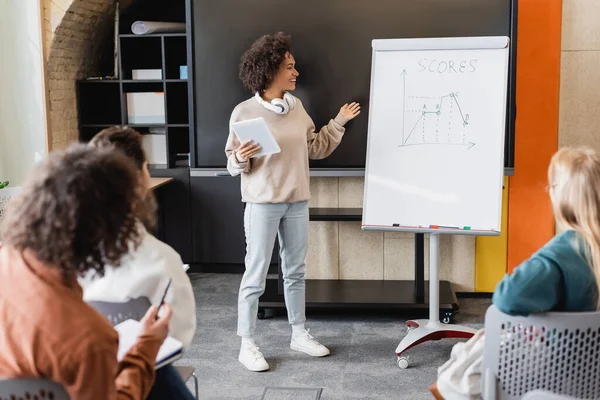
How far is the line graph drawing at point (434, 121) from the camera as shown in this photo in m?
3.56

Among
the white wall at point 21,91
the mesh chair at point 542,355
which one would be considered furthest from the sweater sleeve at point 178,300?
the white wall at point 21,91

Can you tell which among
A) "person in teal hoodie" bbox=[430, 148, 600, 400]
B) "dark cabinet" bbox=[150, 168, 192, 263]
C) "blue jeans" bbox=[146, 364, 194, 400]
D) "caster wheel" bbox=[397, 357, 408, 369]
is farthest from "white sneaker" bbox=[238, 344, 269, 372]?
"dark cabinet" bbox=[150, 168, 192, 263]

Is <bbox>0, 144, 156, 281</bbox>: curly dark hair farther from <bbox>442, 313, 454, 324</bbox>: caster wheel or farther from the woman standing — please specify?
<bbox>442, 313, 454, 324</bbox>: caster wheel

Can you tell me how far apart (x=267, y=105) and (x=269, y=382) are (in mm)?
1259

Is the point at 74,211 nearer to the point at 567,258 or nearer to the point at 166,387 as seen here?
the point at 166,387

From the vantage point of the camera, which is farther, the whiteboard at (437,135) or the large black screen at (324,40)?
the large black screen at (324,40)

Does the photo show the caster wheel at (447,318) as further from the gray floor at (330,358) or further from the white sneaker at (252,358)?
the white sneaker at (252,358)

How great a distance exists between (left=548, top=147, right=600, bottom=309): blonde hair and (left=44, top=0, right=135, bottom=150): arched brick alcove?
396 centimetres

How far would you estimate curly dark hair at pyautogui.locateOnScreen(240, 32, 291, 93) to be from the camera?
3.41m

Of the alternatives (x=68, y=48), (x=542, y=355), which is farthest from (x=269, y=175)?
(x=68, y=48)

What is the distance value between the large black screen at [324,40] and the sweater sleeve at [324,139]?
34cm

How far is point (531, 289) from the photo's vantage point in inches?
70.9

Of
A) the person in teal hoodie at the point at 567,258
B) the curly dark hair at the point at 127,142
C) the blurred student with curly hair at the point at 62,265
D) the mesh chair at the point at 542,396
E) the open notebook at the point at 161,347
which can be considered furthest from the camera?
the curly dark hair at the point at 127,142

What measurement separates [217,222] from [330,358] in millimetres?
1918
